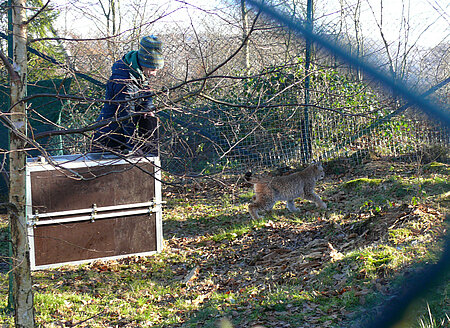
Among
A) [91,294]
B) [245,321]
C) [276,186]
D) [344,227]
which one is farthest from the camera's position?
[276,186]

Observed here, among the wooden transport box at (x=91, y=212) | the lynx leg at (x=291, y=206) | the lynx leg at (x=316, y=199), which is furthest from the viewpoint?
the lynx leg at (x=291, y=206)

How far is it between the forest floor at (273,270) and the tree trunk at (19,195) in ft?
3.29

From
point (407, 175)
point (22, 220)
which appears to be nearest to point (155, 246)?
point (22, 220)

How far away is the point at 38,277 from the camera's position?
17.6 feet

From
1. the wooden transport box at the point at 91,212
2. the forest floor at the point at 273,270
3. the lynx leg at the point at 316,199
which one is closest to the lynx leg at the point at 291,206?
the forest floor at the point at 273,270

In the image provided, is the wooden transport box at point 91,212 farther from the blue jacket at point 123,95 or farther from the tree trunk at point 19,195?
the tree trunk at point 19,195

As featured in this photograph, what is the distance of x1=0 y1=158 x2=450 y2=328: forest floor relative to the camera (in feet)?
11.7

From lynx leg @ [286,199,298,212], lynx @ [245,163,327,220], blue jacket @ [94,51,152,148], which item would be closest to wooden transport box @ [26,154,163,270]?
blue jacket @ [94,51,152,148]

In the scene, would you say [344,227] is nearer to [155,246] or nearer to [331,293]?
[331,293]

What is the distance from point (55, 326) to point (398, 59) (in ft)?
13.2

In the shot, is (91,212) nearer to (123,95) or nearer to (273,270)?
(123,95)

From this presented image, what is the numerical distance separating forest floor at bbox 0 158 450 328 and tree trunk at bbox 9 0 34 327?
3.29 ft

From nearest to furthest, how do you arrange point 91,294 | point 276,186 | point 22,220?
point 22,220 < point 91,294 < point 276,186

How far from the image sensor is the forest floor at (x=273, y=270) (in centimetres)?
358
